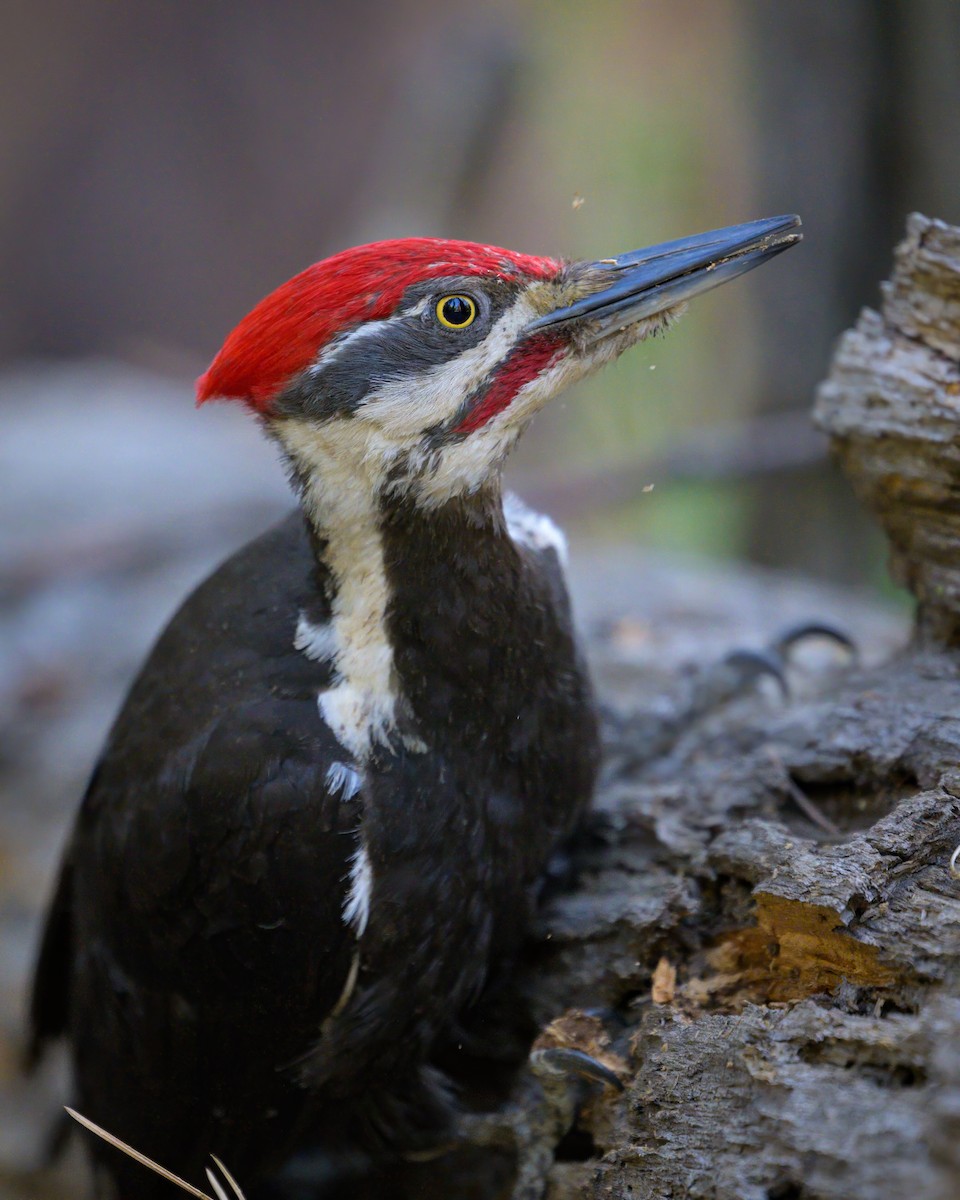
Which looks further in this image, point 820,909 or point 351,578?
point 351,578

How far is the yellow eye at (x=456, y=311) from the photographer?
1842 millimetres

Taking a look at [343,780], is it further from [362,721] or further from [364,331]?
[364,331]

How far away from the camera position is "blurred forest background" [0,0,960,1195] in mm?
4062

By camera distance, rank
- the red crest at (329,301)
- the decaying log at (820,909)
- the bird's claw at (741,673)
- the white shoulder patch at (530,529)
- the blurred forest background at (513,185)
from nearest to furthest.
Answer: the decaying log at (820,909), the red crest at (329,301), the white shoulder patch at (530,529), the bird's claw at (741,673), the blurred forest background at (513,185)

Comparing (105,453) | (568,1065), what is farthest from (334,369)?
(105,453)

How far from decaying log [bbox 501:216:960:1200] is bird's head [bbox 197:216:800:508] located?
1.34ft

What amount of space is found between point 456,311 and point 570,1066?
1.21m

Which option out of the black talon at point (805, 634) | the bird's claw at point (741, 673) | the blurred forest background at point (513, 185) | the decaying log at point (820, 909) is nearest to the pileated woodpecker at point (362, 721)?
the decaying log at point (820, 909)

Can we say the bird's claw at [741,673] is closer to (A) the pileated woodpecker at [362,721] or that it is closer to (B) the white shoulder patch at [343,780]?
(A) the pileated woodpecker at [362,721]

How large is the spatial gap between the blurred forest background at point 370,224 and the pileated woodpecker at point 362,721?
1229 millimetres

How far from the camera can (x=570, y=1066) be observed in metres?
1.89

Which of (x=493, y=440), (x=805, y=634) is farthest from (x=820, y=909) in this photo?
(x=805, y=634)

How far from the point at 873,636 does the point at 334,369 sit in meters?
2.00

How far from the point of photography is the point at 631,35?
8.88 metres
